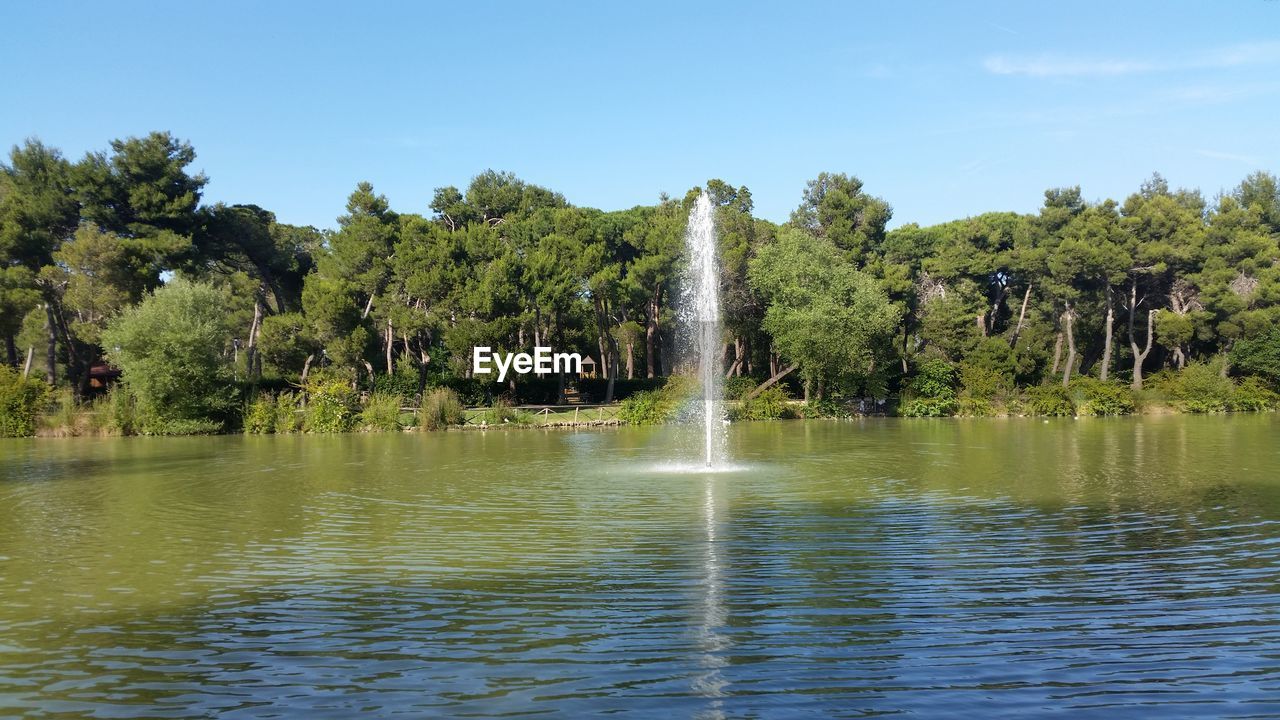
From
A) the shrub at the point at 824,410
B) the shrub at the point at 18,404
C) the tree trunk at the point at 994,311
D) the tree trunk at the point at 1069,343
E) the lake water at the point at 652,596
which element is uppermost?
the tree trunk at the point at 994,311

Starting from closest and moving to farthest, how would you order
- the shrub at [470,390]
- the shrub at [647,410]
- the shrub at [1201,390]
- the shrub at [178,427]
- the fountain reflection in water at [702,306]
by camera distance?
the fountain reflection in water at [702,306]
the shrub at [178,427]
the shrub at [647,410]
the shrub at [470,390]
the shrub at [1201,390]

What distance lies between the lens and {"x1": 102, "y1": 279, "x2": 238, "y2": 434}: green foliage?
39719 mm

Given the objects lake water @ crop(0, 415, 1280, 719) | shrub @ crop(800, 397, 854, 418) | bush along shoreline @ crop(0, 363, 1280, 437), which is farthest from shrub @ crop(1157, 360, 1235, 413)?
lake water @ crop(0, 415, 1280, 719)

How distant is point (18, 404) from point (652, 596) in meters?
40.0

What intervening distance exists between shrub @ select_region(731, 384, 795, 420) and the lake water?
91.0 feet

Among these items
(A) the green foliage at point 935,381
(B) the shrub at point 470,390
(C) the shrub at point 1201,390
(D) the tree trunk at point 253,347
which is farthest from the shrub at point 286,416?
(C) the shrub at point 1201,390

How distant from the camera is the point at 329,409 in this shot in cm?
4194

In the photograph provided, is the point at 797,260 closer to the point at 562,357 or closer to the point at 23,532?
the point at 562,357

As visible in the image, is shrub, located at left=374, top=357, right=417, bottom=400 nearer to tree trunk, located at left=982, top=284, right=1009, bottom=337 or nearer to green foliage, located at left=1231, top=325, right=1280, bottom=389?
tree trunk, located at left=982, top=284, right=1009, bottom=337

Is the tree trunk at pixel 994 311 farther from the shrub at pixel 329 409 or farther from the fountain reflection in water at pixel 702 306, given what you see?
the shrub at pixel 329 409

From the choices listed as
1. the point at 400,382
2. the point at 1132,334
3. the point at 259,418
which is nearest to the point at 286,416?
the point at 259,418

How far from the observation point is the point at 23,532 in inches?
560

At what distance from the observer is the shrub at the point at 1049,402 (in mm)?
50812

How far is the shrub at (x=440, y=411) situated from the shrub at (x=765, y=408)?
45.9 feet
